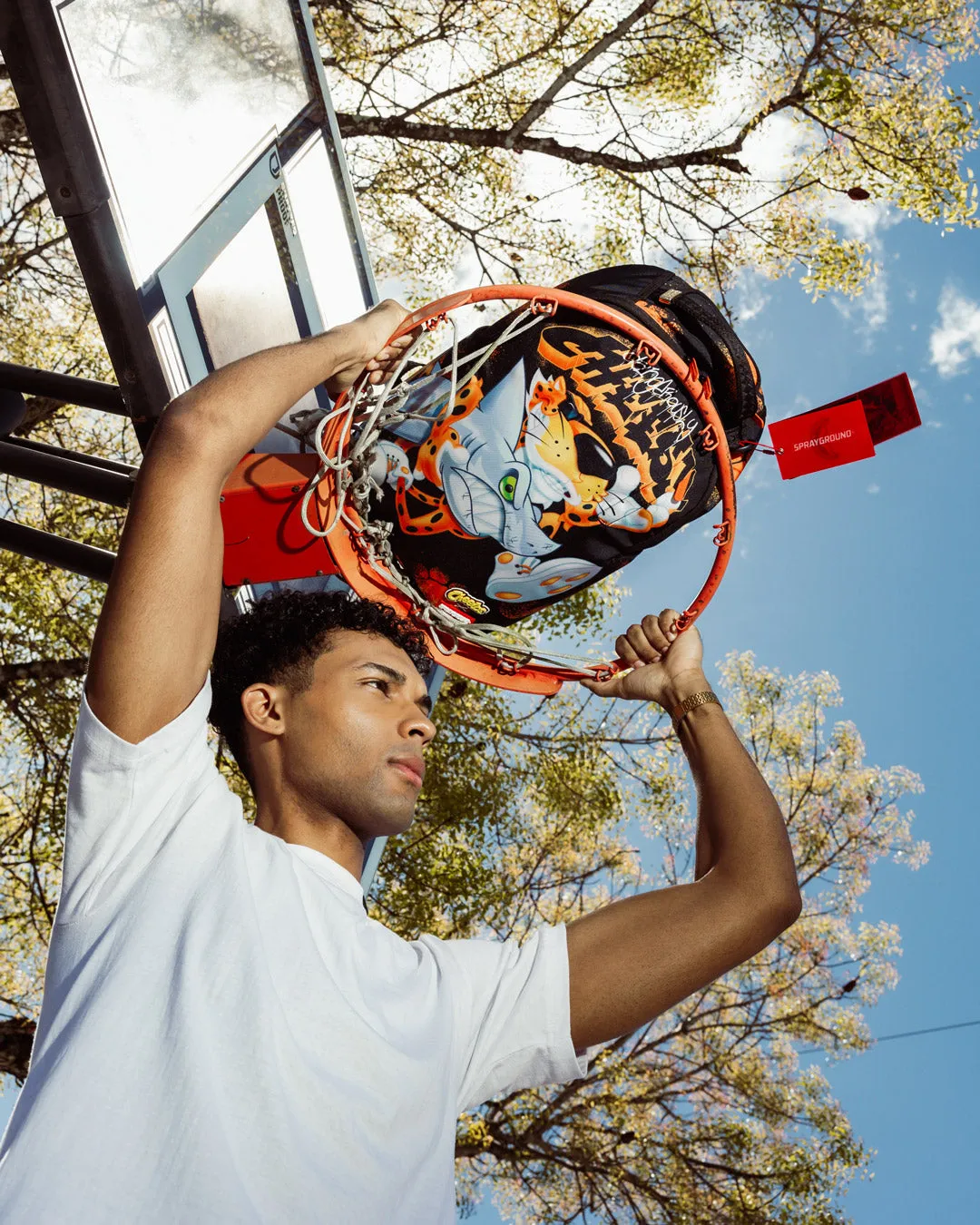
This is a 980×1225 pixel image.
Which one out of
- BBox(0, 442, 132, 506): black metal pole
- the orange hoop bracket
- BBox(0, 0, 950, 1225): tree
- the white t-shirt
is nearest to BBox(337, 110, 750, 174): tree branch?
BBox(0, 0, 950, 1225): tree

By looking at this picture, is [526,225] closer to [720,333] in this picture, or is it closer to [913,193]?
[913,193]

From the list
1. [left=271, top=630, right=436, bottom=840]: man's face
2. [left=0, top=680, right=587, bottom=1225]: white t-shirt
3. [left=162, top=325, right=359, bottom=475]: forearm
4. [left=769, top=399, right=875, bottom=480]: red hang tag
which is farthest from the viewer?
[left=769, top=399, right=875, bottom=480]: red hang tag

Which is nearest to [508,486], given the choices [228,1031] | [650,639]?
[650,639]

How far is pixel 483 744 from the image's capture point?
308 inches

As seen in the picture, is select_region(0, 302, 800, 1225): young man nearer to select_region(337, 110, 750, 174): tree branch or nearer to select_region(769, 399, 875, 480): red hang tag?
select_region(769, 399, 875, 480): red hang tag

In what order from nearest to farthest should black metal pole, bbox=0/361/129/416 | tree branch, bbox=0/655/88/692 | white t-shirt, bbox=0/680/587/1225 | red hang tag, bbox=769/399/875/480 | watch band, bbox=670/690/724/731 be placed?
white t-shirt, bbox=0/680/587/1225 < watch band, bbox=670/690/724/731 < red hang tag, bbox=769/399/875/480 < black metal pole, bbox=0/361/129/416 < tree branch, bbox=0/655/88/692

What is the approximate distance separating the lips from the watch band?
605mm

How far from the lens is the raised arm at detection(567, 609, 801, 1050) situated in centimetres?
177

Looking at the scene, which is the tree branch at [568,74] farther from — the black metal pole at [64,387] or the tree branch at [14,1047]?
the tree branch at [14,1047]

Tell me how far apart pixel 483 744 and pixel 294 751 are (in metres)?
5.85

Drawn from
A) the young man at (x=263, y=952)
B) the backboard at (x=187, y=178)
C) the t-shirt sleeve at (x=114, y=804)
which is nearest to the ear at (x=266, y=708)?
the young man at (x=263, y=952)

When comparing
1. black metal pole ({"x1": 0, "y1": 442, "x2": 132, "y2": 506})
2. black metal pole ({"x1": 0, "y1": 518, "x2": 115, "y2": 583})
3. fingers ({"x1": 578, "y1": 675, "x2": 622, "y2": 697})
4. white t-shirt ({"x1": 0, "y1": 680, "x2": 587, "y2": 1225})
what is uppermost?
black metal pole ({"x1": 0, "y1": 442, "x2": 132, "y2": 506})

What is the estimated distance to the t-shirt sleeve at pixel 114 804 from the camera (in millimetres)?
1547

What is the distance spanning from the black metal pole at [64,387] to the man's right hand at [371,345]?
1342mm
